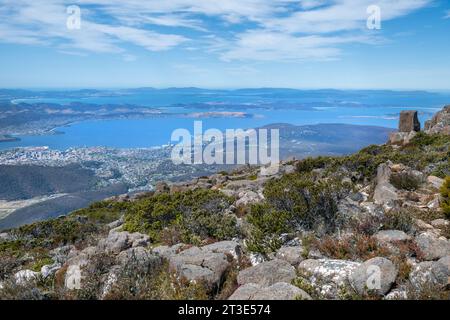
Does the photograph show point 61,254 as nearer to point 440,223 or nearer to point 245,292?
point 245,292

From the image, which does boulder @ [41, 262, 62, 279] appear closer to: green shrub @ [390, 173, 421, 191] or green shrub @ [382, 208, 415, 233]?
green shrub @ [382, 208, 415, 233]

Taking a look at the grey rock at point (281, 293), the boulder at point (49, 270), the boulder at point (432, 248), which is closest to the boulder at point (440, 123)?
the boulder at point (432, 248)

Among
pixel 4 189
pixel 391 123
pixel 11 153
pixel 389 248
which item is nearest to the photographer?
pixel 389 248

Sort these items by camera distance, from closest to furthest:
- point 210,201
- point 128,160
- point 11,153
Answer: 1. point 210,201
2. point 128,160
3. point 11,153

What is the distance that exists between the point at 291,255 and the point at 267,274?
1.05 meters

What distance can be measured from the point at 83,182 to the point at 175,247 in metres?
87.3

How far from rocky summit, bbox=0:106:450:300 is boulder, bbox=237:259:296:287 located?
1 cm

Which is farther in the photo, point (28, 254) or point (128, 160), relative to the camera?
point (128, 160)

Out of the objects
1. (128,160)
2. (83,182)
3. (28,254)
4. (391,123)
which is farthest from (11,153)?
(391,123)

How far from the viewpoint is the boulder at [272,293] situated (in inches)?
177

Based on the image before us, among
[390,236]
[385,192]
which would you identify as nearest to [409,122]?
[385,192]
